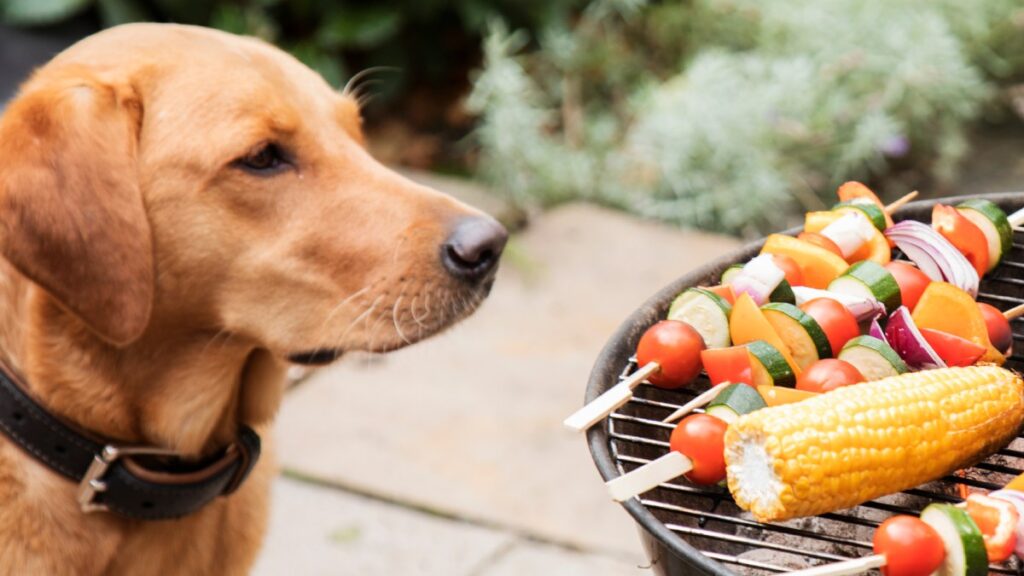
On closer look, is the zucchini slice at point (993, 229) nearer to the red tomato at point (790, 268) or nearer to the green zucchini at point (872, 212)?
the green zucchini at point (872, 212)

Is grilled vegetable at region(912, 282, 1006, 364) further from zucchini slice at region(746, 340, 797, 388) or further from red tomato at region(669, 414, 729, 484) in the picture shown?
red tomato at region(669, 414, 729, 484)

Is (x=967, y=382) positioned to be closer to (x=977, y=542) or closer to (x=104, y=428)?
(x=977, y=542)

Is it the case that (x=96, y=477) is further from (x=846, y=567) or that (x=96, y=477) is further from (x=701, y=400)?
(x=846, y=567)

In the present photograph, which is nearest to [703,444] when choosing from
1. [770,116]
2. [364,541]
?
[364,541]

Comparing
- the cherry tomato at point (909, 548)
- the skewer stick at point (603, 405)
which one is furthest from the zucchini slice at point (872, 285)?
the cherry tomato at point (909, 548)

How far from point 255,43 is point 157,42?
265 millimetres

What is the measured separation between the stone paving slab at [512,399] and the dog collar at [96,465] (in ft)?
4.08

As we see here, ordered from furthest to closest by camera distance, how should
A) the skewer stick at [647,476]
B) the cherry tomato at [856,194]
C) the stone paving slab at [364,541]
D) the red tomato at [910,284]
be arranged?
the stone paving slab at [364,541]
the cherry tomato at [856,194]
the red tomato at [910,284]
the skewer stick at [647,476]

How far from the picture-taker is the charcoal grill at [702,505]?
1.58 m

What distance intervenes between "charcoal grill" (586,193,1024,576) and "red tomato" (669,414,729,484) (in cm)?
9

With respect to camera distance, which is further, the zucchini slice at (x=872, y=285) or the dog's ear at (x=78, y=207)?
the dog's ear at (x=78, y=207)

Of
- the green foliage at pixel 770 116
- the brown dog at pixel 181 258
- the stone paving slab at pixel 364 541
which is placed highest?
the brown dog at pixel 181 258

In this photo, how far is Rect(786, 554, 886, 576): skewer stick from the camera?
1.42 metres

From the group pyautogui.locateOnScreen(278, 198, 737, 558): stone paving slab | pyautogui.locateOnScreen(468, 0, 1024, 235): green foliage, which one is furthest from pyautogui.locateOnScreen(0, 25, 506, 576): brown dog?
pyautogui.locateOnScreen(468, 0, 1024, 235): green foliage
